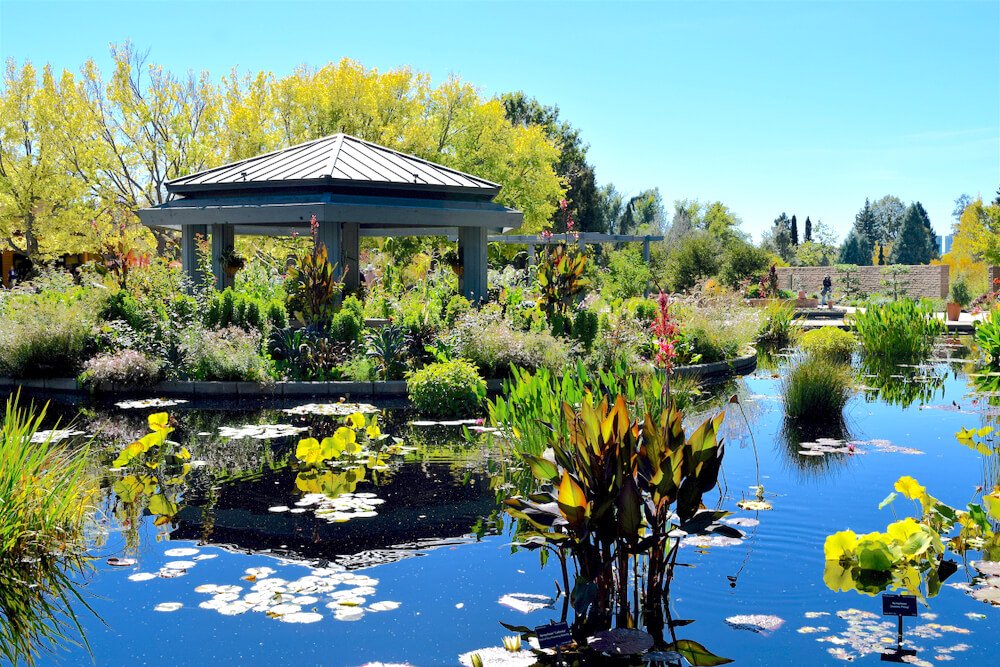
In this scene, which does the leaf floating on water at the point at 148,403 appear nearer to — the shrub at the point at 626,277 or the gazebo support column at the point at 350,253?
the gazebo support column at the point at 350,253

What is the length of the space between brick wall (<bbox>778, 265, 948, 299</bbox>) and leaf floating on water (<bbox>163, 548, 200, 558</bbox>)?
39.9 m

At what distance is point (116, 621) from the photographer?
427 centimetres

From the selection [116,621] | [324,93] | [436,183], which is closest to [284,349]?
[436,183]

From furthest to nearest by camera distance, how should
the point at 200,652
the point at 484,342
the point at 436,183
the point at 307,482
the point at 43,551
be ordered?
1. the point at 436,183
2. the point at 484,342
3. the point at 307,482
4. the point at 43,551
5. the point at 200,652

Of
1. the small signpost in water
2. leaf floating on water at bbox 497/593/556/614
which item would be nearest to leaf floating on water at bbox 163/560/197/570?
leaf floating on water at bbox 497/593/556/614

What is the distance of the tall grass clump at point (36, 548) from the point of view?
4266 mm

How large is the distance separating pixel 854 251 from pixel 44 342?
2981 inches

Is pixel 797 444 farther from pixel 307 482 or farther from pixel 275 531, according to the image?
pixel 275 531

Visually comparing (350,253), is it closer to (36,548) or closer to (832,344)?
(832,344)

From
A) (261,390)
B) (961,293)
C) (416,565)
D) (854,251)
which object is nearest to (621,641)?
(416,565)

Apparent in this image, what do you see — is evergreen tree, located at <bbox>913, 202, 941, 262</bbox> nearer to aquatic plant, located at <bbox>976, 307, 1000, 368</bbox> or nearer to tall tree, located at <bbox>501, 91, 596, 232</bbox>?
tall tree, located at <bbox>501, 91, 596, 232</bbox>

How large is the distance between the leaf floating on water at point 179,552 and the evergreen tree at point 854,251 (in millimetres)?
78321

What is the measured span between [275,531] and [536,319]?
7749 mm

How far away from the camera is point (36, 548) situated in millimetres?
5043
